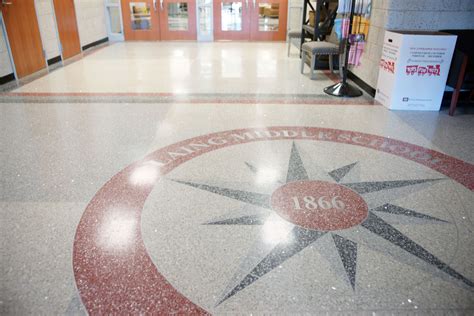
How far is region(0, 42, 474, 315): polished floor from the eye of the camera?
5.26ft

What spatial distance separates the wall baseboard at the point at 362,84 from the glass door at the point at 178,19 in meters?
5.43

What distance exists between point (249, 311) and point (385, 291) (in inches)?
24.2

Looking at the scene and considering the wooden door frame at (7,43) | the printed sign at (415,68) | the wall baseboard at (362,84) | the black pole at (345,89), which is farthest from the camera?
the wooden door frame at (7,43)

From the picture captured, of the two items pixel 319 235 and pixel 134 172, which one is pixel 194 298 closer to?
pixel 319 235

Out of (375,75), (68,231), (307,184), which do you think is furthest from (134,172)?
(375,75)

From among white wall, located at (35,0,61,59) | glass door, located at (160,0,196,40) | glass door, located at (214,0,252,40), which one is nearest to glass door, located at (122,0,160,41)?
glass door, located at (160,0,196,40)

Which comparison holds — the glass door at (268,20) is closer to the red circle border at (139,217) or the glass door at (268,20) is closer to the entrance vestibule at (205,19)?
the entrance vestibule at (205,19)

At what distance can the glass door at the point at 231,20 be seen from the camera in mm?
9508

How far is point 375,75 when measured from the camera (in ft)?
15.4

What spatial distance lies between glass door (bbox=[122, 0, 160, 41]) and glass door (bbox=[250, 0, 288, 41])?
8.50 ft

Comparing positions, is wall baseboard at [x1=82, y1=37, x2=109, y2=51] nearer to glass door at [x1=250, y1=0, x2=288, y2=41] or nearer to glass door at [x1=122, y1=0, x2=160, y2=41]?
glass door at [x1=122, y1=0, x2=160, y2=41]

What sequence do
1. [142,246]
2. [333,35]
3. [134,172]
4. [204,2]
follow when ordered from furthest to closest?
[204,2]
[333,35]
[134,172]
[142,246]

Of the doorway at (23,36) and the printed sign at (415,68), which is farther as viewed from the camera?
the doorway at (23,36)

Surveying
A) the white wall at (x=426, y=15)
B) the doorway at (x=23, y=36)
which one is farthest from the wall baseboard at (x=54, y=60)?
the white wall at (x=426, y=15)
